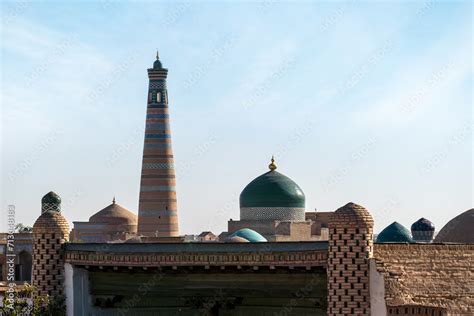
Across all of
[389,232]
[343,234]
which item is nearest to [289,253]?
[343,234]

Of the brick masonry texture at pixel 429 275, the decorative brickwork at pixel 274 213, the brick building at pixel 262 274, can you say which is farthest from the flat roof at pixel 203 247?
the decorative brickwork at pixel 274 213

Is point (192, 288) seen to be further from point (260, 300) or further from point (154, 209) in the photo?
point (154, 209)

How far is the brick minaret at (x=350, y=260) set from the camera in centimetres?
2008

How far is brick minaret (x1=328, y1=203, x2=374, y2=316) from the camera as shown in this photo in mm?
20078

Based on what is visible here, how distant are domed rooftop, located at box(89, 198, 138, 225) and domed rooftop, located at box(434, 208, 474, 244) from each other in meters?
31.8

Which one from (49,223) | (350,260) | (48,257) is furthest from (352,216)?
(48,257)

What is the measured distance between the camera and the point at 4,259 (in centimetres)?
4466

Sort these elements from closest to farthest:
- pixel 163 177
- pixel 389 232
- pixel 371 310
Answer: pixel 371 310 → pixel 389 232 → pixel 163 177

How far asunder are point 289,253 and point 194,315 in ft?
10.6

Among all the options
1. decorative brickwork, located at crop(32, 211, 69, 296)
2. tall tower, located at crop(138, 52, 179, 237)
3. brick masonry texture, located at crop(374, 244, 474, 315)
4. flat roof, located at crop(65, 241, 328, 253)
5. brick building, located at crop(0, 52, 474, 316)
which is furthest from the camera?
tall tower, located at crop(138, 52, 179, 237)

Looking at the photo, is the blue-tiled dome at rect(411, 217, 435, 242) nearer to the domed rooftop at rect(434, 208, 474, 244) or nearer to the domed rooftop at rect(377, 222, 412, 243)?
the domed rooftop at rect(377, 222, 412, 243)

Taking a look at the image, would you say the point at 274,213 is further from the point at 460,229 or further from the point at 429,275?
the point at 429,275

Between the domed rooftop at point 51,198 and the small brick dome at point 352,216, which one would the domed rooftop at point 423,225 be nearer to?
the domed rooftop at point 51,198

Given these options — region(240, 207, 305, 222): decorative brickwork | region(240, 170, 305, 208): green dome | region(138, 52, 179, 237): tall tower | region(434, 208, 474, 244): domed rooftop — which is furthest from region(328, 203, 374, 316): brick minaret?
region(138, 52, 179, 237): tall tower
